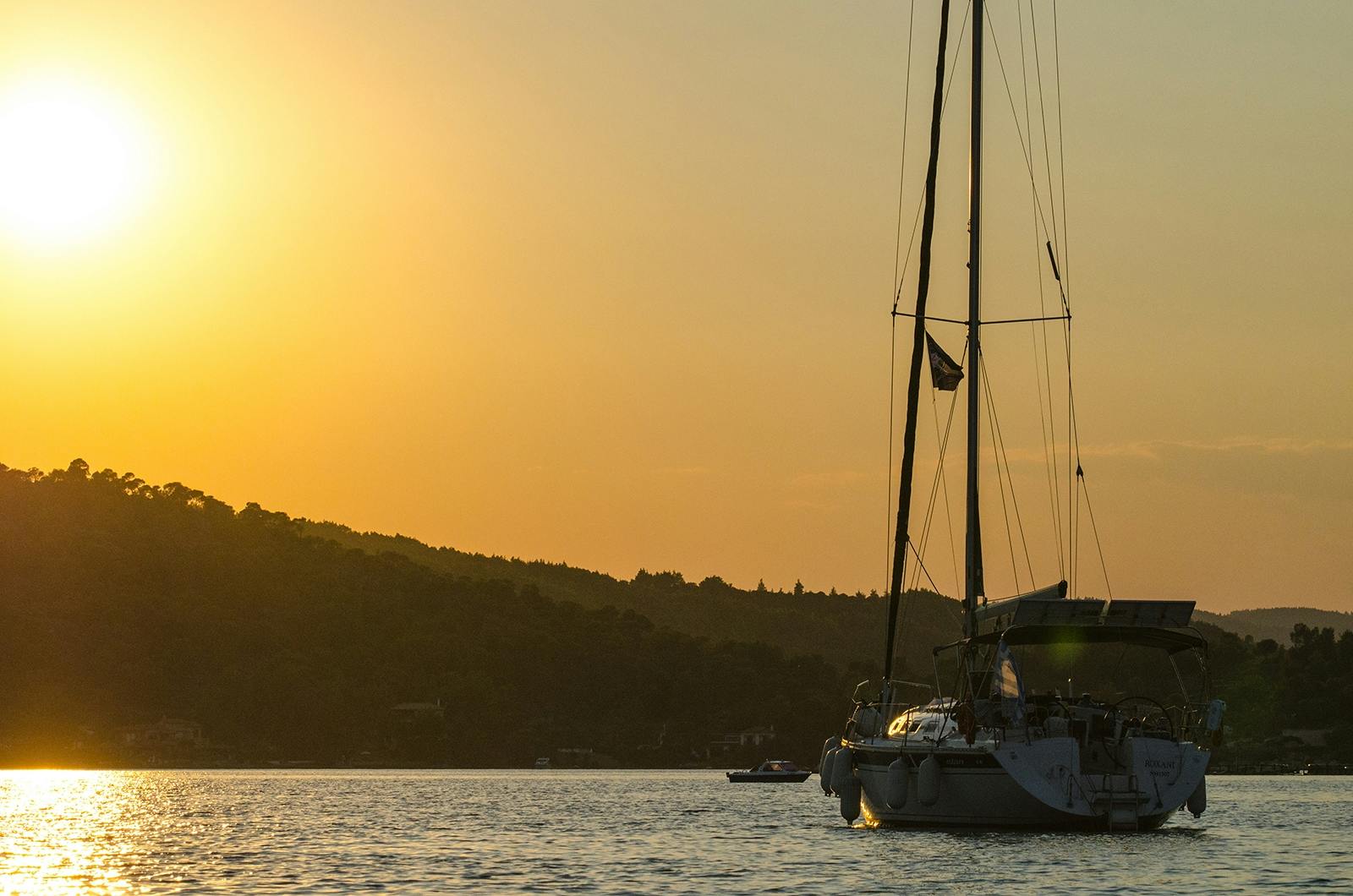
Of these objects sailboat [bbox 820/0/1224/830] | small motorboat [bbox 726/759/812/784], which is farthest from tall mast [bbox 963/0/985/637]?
small motorboat [bbox 726/759/812/784]

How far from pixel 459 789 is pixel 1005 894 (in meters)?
100

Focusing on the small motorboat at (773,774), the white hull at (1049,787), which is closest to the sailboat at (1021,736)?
the white hull at (1049,787)

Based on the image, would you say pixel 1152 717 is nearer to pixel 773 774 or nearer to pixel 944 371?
pixel 944 371

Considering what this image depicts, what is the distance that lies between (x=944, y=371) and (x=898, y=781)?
1284 cm

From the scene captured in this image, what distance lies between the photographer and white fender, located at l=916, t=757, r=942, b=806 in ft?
172

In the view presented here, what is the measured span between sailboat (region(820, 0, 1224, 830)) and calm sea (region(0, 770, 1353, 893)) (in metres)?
1.14

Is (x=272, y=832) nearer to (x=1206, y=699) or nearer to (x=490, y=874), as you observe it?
(x=490, y=874)

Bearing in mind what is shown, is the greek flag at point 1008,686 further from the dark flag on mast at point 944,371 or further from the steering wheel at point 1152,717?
the dark flag on mast at point 944,371

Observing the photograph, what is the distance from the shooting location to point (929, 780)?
5244cm

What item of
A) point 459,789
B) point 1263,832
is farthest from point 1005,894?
point 459,789

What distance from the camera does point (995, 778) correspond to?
169ft

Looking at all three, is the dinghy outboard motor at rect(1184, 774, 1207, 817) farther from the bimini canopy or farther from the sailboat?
the bimini canopy

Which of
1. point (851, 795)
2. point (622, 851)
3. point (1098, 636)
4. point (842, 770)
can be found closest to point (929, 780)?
point (1098, 636)

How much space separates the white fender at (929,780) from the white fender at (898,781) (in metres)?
1.18
